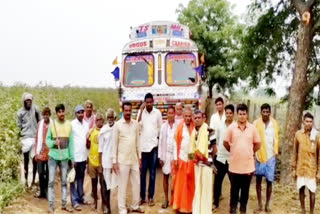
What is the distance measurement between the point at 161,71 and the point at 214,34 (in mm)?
13073

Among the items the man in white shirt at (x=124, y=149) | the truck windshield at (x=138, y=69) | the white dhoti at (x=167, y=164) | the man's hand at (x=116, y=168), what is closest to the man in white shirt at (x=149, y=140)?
the white dhoti at (x=167, y=164)

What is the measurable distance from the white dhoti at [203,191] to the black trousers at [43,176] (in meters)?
2.72

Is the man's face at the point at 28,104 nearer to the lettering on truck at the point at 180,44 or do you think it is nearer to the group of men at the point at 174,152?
the group of men at the point at 174,152

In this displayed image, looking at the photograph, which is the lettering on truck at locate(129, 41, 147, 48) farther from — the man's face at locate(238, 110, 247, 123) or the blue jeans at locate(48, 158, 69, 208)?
the man's face at locate(238, 110, 247, 123)

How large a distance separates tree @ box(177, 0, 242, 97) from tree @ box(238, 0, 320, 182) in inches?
400

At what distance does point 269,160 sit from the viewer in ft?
22.8

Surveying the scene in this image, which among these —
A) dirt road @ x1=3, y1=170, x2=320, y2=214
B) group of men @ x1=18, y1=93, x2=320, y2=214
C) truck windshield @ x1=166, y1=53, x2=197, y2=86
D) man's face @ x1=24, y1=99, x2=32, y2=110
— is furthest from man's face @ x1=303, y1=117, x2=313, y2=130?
man's face @ x1=24, y1=99, x2=32, y2=110

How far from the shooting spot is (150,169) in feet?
25.5

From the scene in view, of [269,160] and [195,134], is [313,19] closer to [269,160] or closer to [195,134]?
[269,160]

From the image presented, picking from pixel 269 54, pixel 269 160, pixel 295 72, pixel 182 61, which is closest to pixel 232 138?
pixel 269 160

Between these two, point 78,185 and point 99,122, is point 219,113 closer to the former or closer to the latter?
point 99,122

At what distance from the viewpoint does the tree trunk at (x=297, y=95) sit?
9.19 m

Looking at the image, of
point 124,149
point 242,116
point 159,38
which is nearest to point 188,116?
point 242,116

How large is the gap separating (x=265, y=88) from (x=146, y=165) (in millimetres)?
5655
